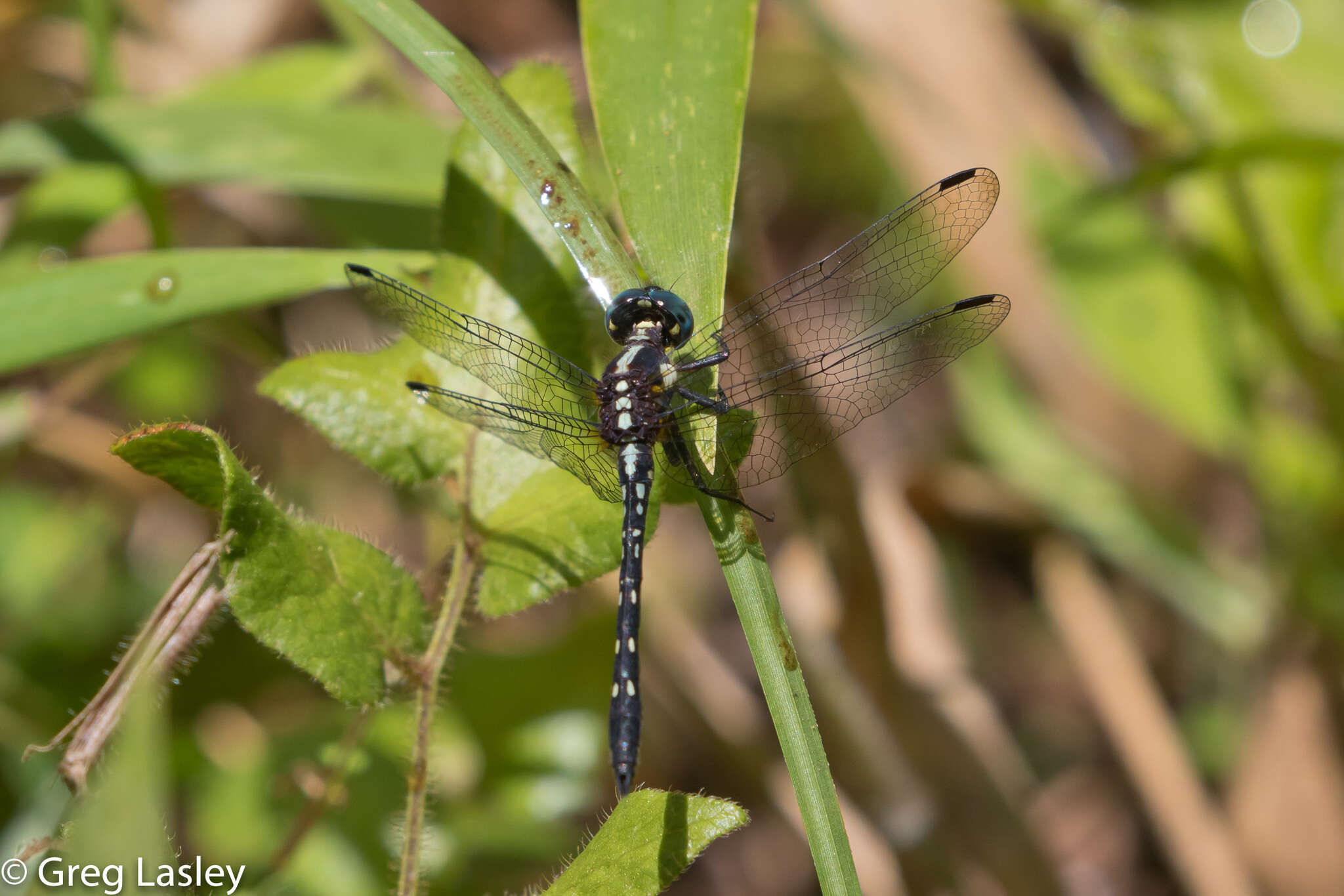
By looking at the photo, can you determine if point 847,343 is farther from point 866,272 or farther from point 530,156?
point 530,156

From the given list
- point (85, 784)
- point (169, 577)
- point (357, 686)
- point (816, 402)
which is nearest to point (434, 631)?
point (357, 686)

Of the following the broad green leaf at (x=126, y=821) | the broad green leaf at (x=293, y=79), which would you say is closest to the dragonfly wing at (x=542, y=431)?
the broad green leaf at (x=126, y=821)

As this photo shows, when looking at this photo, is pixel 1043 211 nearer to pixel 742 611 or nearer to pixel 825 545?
pixel 825 545

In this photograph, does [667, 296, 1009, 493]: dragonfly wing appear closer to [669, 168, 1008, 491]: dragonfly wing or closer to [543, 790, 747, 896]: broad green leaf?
[669, 168, 1008, 491]: dragonfly wing

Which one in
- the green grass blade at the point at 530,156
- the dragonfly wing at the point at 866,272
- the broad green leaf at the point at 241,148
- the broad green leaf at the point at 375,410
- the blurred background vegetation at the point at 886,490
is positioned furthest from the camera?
the blurred background vegetation at the point at 886,490

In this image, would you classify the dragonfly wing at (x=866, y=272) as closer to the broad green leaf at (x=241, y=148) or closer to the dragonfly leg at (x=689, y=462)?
the dragonfly leg at (x=689, y=462)
